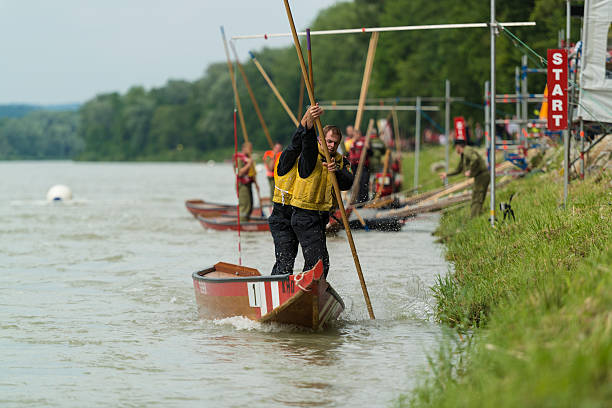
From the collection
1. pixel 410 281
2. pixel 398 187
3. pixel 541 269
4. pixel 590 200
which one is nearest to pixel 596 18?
pixel 590 200

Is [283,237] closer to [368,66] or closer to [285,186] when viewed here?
[285,186]

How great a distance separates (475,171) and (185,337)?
9.14 m

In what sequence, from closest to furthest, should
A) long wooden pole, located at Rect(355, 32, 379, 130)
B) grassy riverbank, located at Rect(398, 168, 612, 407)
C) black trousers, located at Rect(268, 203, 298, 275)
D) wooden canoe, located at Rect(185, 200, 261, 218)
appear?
grassy riverbank, located at Rect(398, 168, 612, 407) < black trousers, located at Rect(268, 203, 298, 275) < long wooden pole, located at Rect(355, 32, 379, 130) < wooden canoe, located at Rect(185, 200, 261, 218)

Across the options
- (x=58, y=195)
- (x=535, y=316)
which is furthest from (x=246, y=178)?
(x=58, y=195)

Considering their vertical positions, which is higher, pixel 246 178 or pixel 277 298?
pixel 246 178

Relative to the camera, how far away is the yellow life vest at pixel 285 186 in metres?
8.58

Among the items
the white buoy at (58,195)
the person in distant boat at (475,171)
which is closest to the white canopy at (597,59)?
the person in distant boat at (475,171)

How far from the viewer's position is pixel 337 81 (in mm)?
92188

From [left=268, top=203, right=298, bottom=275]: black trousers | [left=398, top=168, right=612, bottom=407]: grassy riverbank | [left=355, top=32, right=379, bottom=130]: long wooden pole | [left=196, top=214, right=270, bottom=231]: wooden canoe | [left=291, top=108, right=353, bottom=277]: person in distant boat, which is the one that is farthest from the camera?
[left=196, top=214, right=270, bottom=231]: wooden canoe

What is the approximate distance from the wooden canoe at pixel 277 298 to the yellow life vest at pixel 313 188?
69 centimetres

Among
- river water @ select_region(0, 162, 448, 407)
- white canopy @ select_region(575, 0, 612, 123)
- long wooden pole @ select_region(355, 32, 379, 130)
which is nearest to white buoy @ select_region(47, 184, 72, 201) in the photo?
river water @ select_region(0, 162, 448, 407)

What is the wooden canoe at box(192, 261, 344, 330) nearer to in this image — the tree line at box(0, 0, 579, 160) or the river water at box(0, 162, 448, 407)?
the river water at box(0, 162, 448, 407)

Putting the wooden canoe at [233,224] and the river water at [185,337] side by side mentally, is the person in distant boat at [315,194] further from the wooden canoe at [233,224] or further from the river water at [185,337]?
the wooden canoe at [233,224]

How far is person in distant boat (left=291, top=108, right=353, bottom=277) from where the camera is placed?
848 cm
